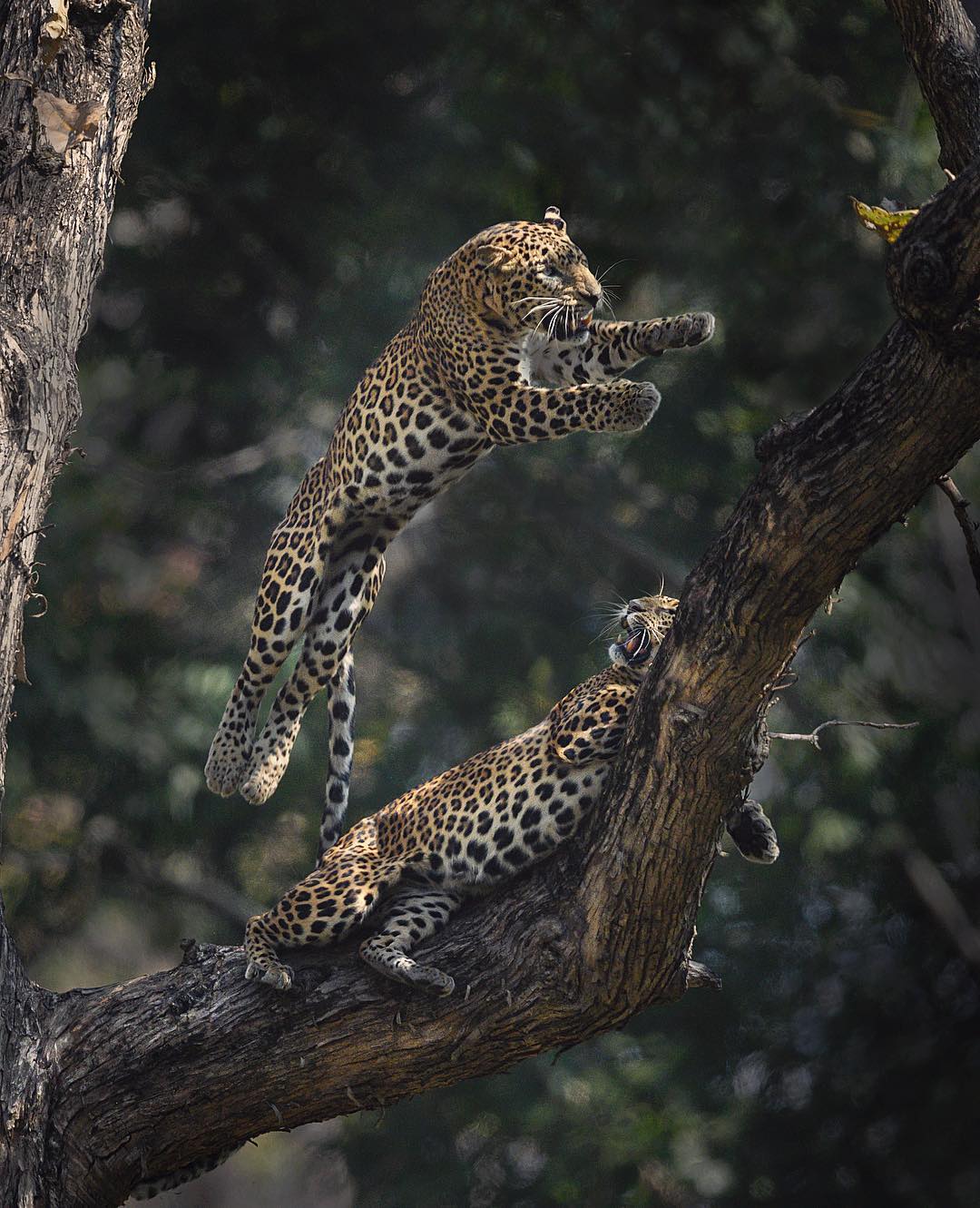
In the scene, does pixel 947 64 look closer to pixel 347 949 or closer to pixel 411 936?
pixel 411 936

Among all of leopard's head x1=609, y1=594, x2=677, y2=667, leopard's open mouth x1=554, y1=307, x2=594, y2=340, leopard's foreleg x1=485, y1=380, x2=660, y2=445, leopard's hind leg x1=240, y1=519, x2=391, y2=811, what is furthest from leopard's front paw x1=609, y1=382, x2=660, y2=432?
leopard's hind leg x1=240, y1=519, x2=391, y2=811

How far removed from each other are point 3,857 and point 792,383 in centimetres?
585

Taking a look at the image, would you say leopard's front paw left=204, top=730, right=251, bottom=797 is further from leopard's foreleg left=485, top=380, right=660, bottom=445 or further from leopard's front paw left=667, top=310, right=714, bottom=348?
leopard's front paw left=667, top=310, right=714, bottom=348

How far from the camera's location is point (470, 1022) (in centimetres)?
470

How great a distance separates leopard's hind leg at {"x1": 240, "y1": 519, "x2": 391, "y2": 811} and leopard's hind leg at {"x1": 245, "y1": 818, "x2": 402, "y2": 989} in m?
0.76

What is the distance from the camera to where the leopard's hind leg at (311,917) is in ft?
15.9

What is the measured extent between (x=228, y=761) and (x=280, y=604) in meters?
0.66

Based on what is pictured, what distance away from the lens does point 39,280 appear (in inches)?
190

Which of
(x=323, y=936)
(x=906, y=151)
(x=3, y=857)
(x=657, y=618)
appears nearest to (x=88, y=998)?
(x=323, y=936)

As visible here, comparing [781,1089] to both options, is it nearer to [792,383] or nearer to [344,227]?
[792,383]

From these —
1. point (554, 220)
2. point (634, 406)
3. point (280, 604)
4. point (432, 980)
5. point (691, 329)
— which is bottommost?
point (280, 604)

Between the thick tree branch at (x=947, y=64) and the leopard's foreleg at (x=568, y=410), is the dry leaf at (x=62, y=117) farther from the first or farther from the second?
the thick tree branch at (x=947, y=64)

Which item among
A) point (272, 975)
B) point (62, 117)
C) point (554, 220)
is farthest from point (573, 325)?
point (272, 975)

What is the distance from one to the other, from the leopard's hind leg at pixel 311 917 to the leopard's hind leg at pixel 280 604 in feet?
3.04
